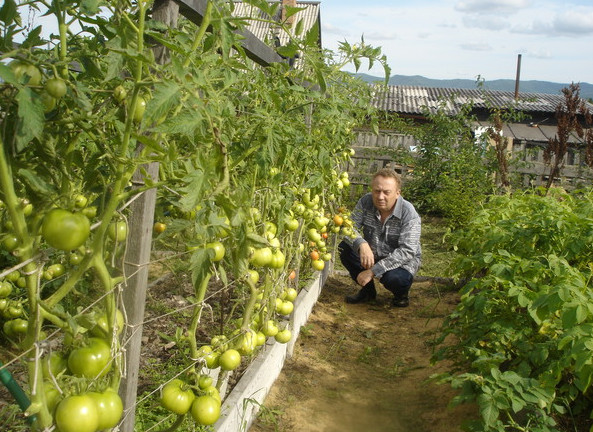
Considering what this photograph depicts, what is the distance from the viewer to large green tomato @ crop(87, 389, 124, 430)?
1.12 m

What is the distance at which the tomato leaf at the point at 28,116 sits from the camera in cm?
90

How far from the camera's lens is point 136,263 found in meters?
1.44

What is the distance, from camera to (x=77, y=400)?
3.51 feet

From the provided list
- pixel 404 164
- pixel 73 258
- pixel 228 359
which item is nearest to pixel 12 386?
pixel 73 258

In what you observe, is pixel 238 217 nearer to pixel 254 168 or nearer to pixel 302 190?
pixel 254 168

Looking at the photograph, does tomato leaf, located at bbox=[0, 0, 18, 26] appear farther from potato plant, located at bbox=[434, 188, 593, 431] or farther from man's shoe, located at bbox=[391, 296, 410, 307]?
man's shoe, located at bbox=[391, 296, 410, 307]

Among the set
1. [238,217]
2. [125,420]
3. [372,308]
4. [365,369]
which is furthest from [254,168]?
[372,308]

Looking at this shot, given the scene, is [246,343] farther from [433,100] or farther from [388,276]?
[433,100]

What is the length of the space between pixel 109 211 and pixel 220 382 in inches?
46.6

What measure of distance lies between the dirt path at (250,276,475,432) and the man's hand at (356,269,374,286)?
11.2 inches

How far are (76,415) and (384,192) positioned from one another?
369cm

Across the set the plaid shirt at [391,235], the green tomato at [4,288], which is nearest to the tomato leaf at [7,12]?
the green tomato at [4,288]

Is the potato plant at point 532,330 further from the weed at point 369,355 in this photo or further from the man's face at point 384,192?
the man's face at point 384,192

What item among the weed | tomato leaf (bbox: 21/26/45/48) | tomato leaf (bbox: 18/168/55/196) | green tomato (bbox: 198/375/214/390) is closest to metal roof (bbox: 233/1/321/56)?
tomato leaf (bbox: 21/26/45/48)
